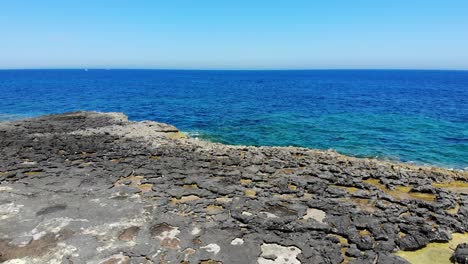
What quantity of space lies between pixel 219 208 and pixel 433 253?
8401 mm

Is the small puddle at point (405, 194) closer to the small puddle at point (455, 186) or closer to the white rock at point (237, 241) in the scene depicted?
the small puddle at point (455, 186)

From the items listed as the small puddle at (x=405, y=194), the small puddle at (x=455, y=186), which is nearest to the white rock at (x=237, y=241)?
the small puddle at (x=405, y=194)

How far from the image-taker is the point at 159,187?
1703cm

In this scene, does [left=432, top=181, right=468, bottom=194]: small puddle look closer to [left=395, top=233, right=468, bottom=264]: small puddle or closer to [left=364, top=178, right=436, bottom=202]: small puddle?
[left=364, top=178, right=436, bottom=202]: small puddle

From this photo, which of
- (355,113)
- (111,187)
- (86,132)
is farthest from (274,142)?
(355,113)

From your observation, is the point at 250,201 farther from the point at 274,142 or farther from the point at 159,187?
the point at 274,142

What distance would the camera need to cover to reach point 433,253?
12000 millimetres

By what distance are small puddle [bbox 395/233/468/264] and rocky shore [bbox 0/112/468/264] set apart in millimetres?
37

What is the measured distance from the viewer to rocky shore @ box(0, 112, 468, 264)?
1165cm

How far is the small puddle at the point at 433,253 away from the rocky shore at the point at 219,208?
0.04 metres

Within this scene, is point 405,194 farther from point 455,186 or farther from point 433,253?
point 433,253

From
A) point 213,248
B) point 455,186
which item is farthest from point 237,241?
point 455,186

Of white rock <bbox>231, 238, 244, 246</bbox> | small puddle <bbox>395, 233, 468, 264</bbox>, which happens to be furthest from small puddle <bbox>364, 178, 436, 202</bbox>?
white rock <bbox>231, 238, 244, 246</bbox>

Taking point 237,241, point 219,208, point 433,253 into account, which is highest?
point 219,208
